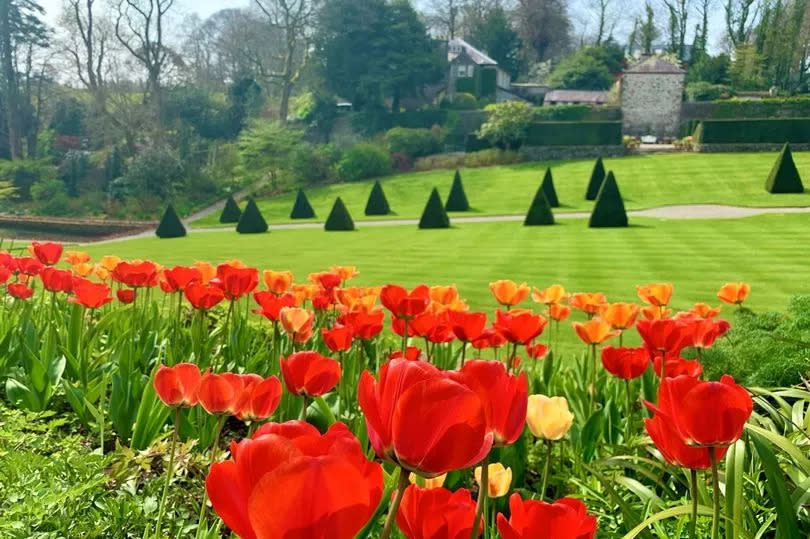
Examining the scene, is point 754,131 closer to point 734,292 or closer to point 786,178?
point 786,178

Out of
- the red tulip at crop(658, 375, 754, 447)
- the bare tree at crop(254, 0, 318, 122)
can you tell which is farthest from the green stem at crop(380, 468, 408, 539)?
the bare tree at crop(254, 0, 318, 122)

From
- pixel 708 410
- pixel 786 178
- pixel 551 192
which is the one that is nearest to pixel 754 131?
pixel 786 178

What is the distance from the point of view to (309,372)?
1.46 metres

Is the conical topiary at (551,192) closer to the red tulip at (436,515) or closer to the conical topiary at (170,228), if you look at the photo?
the conical topiary at (170,228)

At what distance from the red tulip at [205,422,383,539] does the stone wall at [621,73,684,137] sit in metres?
42.8

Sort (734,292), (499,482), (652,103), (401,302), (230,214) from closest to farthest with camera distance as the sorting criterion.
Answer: (499,482) < (401,302) < (734,292) < (230,214) < (652,103)

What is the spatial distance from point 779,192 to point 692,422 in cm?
2405

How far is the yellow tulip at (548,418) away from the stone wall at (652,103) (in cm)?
4195

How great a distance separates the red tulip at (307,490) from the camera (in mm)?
552

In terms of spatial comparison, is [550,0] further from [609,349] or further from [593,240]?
[609,349]

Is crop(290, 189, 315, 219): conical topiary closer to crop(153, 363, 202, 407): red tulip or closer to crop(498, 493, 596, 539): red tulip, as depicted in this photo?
crop(153, 363, 202, 407): red tulip

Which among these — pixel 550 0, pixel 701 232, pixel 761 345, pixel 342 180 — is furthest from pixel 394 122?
pixel 761 345

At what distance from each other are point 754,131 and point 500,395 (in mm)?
37195

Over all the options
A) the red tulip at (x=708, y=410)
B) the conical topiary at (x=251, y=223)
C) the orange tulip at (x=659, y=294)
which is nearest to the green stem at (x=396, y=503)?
the red tulip at (x=708, y=410)
